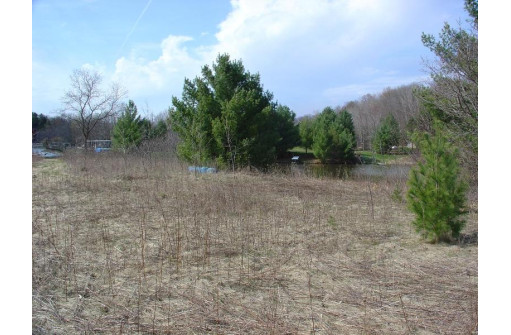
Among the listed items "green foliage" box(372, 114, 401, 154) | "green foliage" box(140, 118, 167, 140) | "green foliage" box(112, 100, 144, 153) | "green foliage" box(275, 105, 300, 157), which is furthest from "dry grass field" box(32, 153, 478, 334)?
"green foliage" box(275, 105, 300, 157)

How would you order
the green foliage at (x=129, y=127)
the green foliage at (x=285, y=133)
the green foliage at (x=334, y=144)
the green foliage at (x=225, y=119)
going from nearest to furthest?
the green foliage at (x=225, y=119) → the green foliage at (x=129, y=127) → the green foliage at (x=334, y=144) → the green foliage at (x=285, y=133)

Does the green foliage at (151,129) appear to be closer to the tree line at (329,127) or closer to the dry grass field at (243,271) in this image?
the tree line at (329,127)

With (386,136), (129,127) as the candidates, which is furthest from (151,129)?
(386,136)

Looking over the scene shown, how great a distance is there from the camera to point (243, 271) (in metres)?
3.77

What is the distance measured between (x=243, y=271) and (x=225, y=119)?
1316 cm

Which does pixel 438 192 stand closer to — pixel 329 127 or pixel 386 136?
pixel 386 136

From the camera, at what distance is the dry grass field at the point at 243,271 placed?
269 centimetres

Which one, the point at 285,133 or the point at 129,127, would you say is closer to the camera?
the point at 129,127

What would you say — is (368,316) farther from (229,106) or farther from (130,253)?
(229,106)

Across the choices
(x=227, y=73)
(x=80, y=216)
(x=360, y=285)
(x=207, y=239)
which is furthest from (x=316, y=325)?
(x=227, y=73)

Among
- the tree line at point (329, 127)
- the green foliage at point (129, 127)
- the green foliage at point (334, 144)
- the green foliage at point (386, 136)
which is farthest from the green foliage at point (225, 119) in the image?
the green foliage at point (334, 144)

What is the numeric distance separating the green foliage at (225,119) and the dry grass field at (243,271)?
30.1ft

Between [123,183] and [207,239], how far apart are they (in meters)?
6.11

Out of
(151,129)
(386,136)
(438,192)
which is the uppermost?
(151,129)
